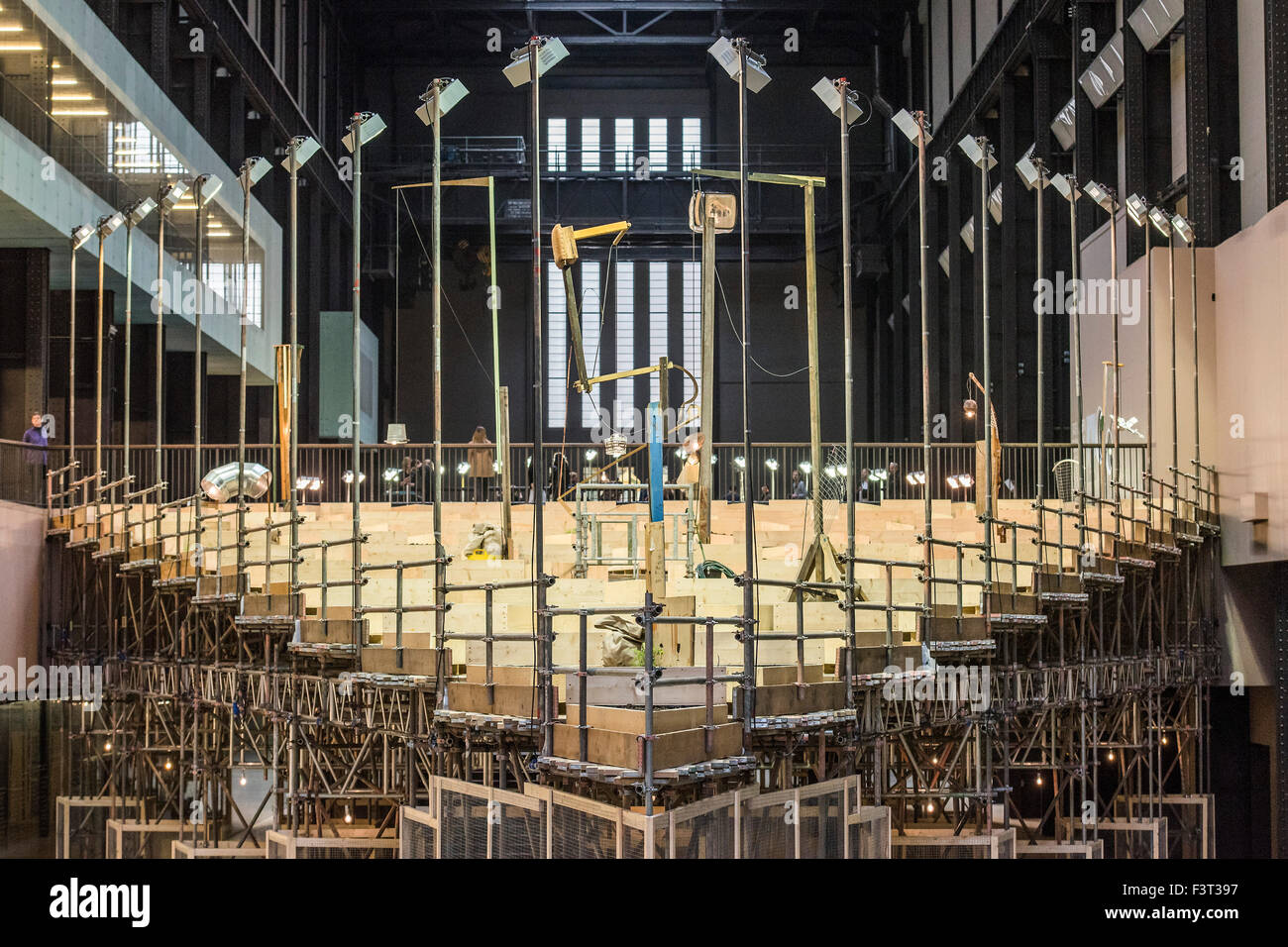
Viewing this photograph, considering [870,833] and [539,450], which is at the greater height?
[539,450]

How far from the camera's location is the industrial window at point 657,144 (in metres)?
44.8

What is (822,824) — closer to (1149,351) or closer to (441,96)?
(441,96)

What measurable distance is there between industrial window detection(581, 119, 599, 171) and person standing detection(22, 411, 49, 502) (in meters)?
23.9

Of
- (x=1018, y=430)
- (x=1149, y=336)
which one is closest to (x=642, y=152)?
(x=1018, y=430)

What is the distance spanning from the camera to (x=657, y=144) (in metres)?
45.8

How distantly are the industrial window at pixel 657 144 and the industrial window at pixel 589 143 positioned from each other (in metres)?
1.68

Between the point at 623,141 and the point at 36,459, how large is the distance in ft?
84.1

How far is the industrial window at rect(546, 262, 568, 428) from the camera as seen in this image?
4588 cm

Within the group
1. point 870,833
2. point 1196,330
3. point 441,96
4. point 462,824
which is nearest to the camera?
point 462,824

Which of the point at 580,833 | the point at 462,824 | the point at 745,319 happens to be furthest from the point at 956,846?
the point at 580,833

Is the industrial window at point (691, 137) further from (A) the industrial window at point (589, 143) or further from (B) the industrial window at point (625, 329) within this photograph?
(B) the industrial window at point (625, 329)

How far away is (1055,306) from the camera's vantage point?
32594mm

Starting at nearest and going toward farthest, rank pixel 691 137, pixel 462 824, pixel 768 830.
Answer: pixel 768 830, pixel 462 824, pixel 691 137

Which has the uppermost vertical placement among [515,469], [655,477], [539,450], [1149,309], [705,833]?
[1149,309]
